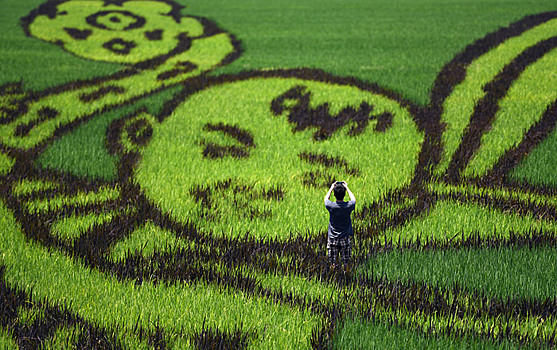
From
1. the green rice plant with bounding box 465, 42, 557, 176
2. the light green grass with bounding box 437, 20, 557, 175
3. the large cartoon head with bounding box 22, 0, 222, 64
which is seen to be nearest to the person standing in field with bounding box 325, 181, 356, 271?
the light green grass with bounding box 437, 20, 557, 175

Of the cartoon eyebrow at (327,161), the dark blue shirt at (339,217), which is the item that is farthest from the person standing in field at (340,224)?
the cartoon eyebrow at (327,161)

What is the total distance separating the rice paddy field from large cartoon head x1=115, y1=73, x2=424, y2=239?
0.04 m

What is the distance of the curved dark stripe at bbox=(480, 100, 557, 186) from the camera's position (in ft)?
25.4

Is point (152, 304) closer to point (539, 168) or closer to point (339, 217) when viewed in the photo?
point (339, 217)

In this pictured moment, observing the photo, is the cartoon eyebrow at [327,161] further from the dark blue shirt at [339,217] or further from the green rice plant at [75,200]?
the green rice plant at [75,200]

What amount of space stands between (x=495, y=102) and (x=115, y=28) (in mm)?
12415

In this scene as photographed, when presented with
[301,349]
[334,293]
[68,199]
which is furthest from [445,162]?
[68,199]

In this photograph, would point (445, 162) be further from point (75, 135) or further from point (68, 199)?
point (75, 135)

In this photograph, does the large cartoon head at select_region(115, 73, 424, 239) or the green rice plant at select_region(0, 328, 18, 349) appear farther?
the large cartoon head at select_region(115, 73, 424, 239)

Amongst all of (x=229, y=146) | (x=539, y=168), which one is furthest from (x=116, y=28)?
(x=539, y=168)

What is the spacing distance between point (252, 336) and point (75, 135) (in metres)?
6.79

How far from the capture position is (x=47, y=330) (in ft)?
14.2

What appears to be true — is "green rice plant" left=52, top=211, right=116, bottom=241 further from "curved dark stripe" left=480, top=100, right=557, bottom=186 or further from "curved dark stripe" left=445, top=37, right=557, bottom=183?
"curved dark stripe" left=480, top=100, right=557, bottom=186

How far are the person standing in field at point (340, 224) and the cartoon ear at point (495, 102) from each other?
3206mm
